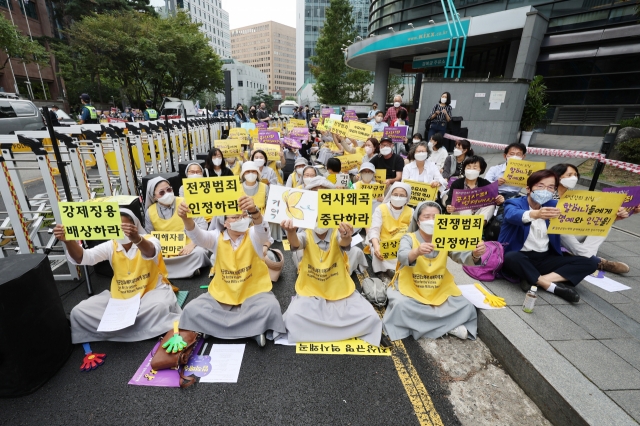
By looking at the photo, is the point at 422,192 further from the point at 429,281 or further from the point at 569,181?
the point at 429,281

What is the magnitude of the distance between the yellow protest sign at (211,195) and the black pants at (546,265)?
3383 millimetres

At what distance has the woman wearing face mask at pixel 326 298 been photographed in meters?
3.18

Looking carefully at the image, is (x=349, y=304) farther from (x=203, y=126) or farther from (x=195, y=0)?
(x=195, y=0)

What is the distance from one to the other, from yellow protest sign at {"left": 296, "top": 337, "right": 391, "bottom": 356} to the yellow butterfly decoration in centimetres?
131

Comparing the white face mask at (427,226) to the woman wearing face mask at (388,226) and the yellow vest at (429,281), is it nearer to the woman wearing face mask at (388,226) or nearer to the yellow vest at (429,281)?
the yellow vest at (429,281)

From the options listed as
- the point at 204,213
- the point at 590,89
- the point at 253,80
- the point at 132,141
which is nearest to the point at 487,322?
the point at 204,213

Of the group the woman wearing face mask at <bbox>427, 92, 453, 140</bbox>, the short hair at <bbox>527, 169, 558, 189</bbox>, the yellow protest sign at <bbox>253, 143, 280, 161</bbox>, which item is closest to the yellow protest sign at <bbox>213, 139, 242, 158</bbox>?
the yellow protest sign at <bbox>253, 143, 280, 161</bbox>

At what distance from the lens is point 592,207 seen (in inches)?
133

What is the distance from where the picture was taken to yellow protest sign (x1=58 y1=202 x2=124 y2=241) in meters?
2.77

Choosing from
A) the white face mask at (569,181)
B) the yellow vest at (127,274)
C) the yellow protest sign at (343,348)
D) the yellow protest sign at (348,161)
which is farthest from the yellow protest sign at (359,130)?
the yellow vest at (127,274)

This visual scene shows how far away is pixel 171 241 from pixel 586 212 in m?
5.17

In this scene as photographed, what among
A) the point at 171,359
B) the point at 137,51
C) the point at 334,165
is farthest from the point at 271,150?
the point at 137,51

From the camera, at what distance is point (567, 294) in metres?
3.53

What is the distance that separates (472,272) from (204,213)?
11.3 ft
